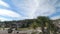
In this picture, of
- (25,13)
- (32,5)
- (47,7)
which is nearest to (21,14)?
(25,13)

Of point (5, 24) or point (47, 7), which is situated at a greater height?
point (47, 7)

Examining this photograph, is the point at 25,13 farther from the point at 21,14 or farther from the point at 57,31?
the point at 57,31

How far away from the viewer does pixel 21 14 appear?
3.58 meters

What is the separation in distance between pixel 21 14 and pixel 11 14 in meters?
0.24

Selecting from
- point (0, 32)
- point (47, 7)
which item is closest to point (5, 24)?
point (0, 32)

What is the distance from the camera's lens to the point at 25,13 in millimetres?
3576

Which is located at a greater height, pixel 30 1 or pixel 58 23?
pixel 30 1

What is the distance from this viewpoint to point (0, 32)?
11.7 ft

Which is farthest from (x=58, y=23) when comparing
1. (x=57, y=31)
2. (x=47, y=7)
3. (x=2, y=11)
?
(x=2, y=11)

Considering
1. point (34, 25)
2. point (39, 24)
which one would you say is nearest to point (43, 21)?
point (39, 24)

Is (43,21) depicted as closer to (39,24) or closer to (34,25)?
(39,24)

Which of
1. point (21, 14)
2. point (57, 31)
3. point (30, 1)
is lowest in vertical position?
point (57, 31)

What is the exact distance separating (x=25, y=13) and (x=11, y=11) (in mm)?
339

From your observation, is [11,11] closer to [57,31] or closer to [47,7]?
[47,7]
